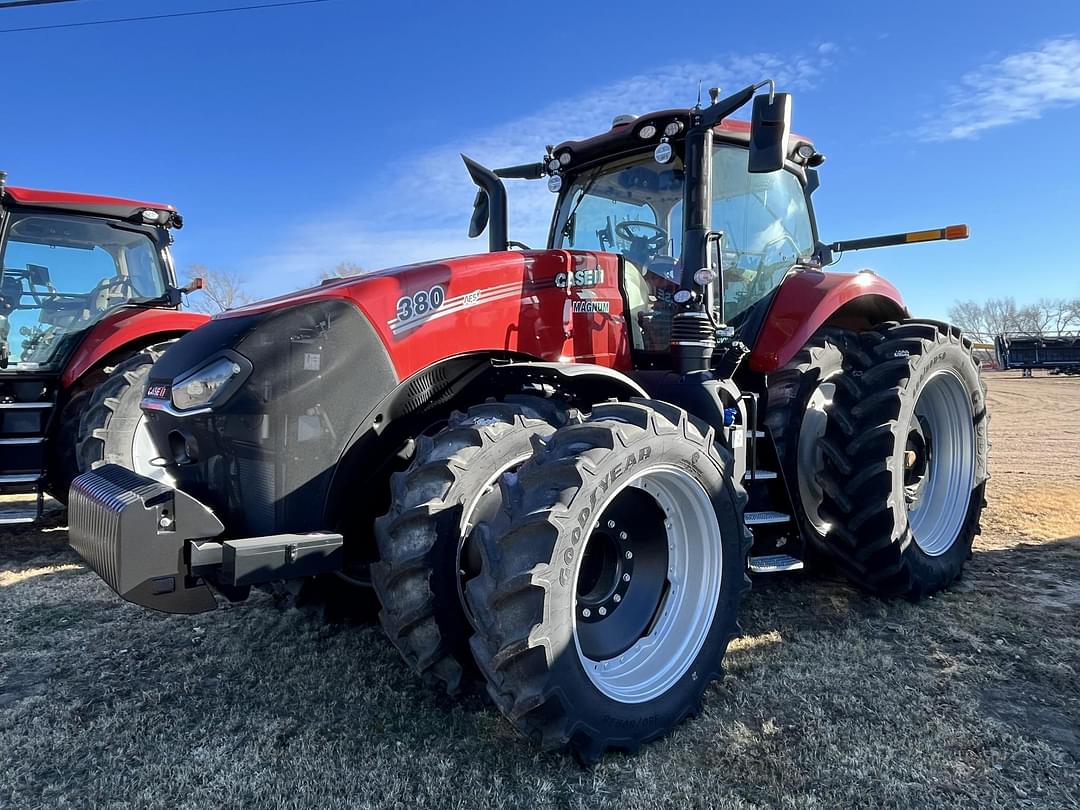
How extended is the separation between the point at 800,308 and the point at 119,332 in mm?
5266

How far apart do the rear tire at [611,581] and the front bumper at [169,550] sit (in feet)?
2.15

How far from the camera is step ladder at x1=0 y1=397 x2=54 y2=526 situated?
543 centimetres

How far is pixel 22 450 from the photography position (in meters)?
5.69

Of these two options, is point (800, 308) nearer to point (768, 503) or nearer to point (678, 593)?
point (768, 503)

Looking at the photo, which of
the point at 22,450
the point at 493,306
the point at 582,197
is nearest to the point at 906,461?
the point at 582,197

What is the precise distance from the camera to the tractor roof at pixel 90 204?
603cm

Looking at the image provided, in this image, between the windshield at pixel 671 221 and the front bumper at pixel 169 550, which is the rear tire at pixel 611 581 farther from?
the windshield at pixel 671 221

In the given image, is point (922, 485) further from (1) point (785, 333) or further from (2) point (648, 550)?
(2) point (648, 550)

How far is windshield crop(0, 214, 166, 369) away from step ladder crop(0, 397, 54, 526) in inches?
14.0

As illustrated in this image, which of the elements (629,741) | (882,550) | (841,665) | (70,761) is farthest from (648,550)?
(70,761)

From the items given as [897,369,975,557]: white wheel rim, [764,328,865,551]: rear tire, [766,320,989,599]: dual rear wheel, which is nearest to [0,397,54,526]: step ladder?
[764,328,865,551]: rear tire

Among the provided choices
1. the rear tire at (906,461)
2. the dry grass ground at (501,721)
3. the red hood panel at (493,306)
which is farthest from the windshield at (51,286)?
the rear tire at (906,461)

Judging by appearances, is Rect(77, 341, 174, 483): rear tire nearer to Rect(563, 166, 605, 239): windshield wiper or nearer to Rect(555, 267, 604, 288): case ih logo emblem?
Rect(563, 166, 605, 239): windshield wiper

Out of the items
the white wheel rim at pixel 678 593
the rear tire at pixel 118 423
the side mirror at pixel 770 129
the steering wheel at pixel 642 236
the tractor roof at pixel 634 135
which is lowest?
the white wheel rim at pixel 678 593
